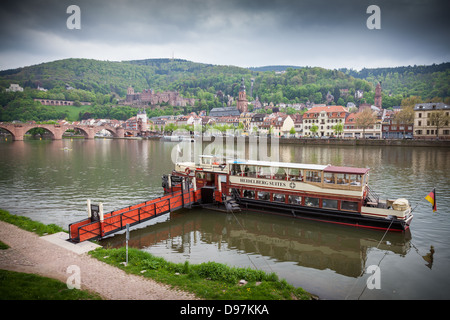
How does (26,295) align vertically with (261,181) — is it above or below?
below

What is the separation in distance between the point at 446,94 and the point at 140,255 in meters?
178

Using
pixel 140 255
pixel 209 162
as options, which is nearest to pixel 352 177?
pixel 209 162

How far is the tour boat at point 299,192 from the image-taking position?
21.2m

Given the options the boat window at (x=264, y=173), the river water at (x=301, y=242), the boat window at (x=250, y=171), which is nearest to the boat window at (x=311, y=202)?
the river water at (x=301, y=242)

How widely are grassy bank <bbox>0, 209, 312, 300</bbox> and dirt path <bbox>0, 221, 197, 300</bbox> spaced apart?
49 cm

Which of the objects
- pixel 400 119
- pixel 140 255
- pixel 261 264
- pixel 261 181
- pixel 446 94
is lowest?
pixel 261 264

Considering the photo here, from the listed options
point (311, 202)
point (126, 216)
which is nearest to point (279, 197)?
point (311, 202)

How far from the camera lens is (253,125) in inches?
6457

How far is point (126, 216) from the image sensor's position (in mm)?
20375

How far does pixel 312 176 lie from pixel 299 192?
1.61 metres

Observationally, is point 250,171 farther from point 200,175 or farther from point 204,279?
point 204,279
